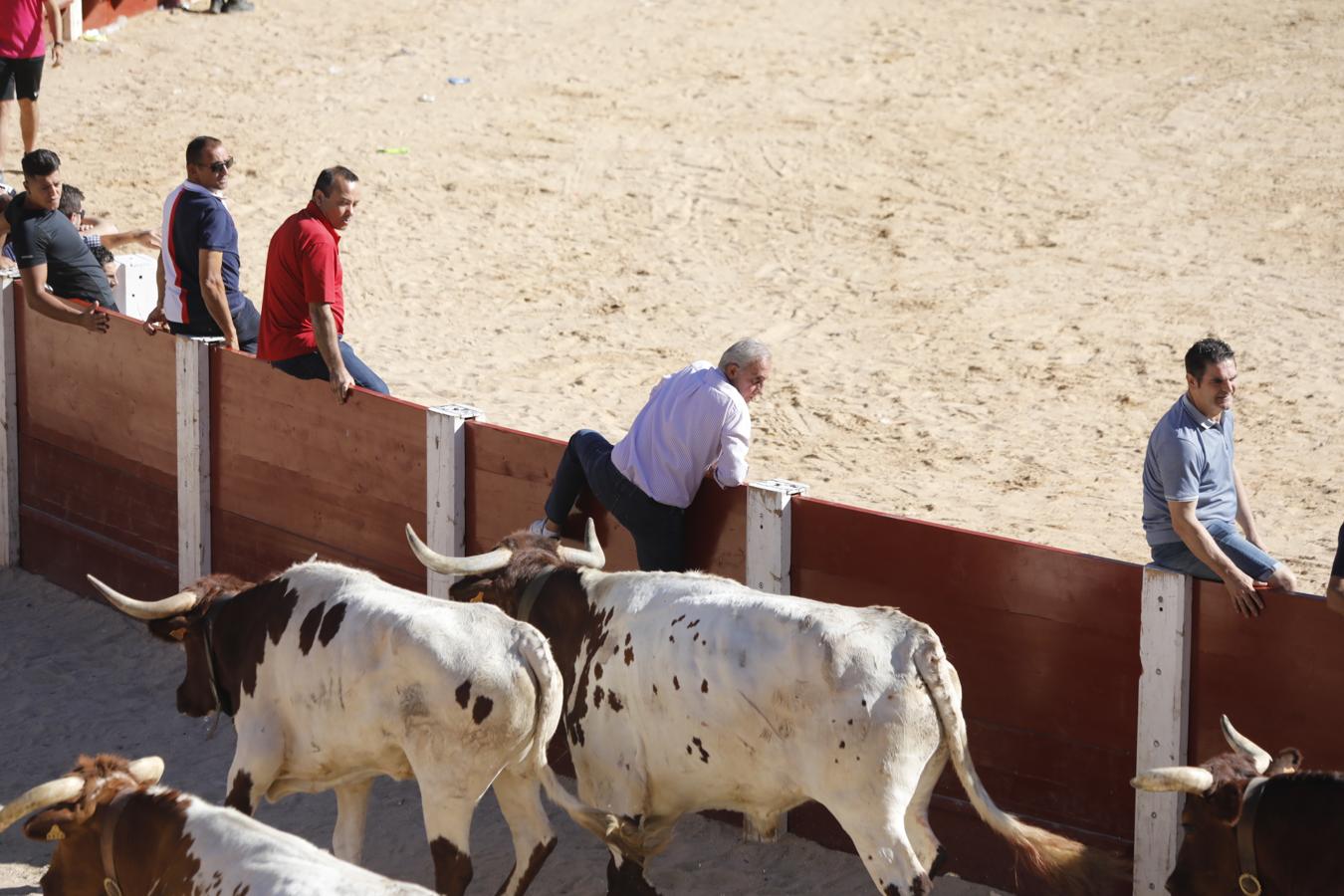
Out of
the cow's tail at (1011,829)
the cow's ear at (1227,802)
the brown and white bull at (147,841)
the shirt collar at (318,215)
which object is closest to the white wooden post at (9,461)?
the shirt collar at (318,215)

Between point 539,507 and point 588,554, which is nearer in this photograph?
point 588,554

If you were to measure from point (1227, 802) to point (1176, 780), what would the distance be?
18 centimetres

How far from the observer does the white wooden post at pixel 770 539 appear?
6.67 metres

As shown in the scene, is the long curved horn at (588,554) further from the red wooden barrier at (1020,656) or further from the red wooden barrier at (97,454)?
the red wooden barrier at (97,454)

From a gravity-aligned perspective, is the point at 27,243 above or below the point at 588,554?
above

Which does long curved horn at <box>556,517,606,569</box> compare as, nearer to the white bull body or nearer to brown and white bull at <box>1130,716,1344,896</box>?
the white bull body

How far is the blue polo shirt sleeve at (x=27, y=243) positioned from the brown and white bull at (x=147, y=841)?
4649mm

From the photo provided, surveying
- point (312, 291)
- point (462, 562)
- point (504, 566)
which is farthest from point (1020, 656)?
point (312, 291)

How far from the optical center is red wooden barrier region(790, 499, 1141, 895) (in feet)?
19.7

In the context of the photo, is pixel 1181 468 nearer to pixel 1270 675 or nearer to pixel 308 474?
pixel 1270 675

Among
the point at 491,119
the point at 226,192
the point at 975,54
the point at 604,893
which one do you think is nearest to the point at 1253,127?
the point at 975,54

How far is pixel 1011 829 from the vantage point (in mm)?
5566

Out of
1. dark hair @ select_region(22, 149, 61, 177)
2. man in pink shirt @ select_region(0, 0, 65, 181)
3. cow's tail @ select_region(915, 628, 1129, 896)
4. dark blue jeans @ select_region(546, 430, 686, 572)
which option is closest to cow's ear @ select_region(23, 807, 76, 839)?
cow's tail @ select_region(915, 628, 1129, 896)

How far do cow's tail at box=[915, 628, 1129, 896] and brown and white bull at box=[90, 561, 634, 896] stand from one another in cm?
114
